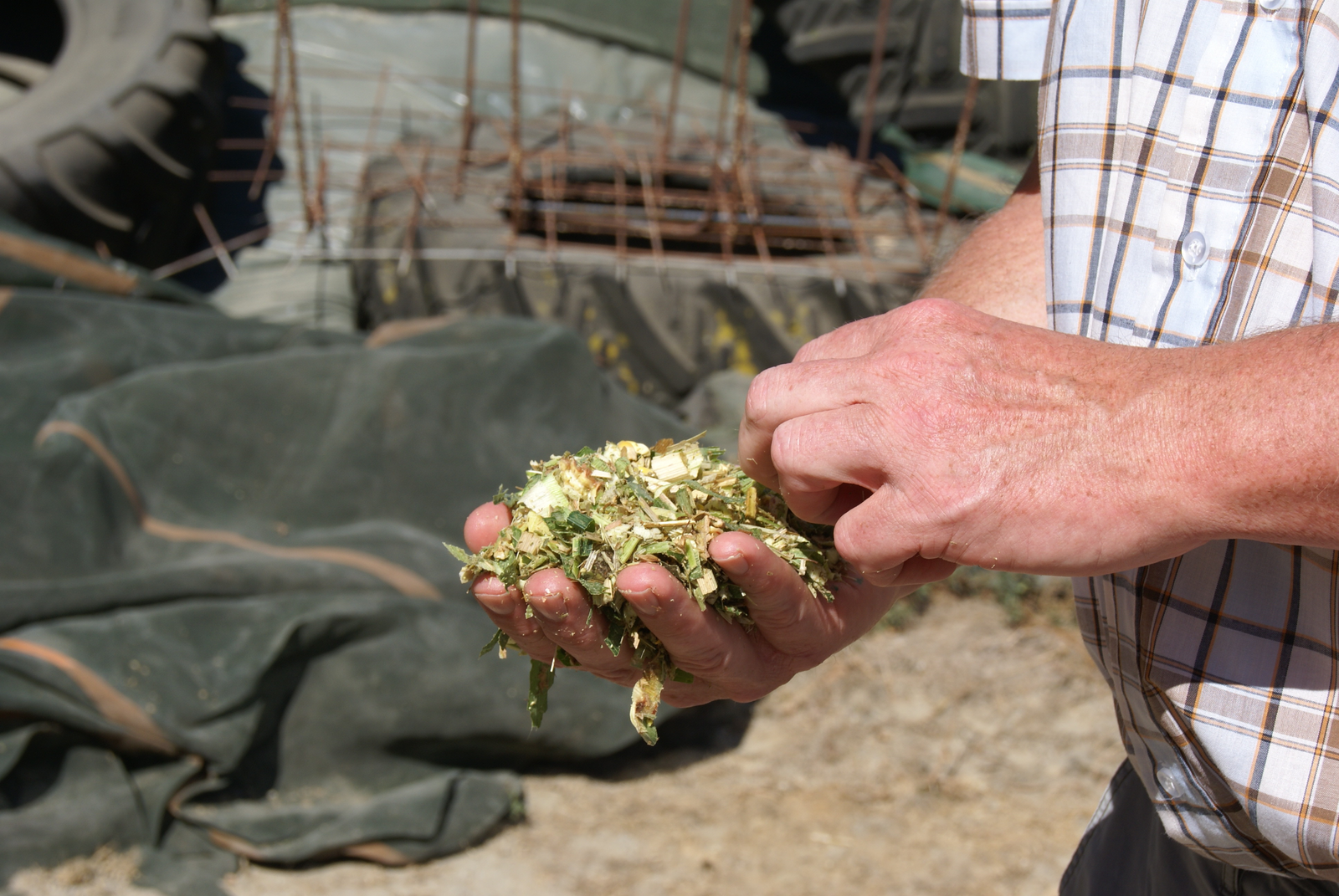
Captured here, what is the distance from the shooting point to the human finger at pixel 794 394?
92 cm

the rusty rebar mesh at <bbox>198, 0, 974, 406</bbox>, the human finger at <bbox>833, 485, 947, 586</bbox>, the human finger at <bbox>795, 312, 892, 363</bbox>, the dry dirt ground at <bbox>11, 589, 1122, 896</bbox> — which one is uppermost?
the human finger at <bbox>795, 312, 892, 363</bbox>

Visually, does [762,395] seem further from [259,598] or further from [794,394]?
[259,598]

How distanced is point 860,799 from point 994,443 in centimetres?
258

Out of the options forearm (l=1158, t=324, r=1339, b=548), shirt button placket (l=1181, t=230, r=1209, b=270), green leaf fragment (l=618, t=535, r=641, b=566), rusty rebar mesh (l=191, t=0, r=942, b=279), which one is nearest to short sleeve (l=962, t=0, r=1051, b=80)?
shirt button placket (l=1181, t=230, r=1209, b=270)

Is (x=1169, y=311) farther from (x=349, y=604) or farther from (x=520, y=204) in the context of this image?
(x=520, y=204)

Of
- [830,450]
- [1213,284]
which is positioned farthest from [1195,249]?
[830,450]

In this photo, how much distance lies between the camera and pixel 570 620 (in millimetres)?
1160

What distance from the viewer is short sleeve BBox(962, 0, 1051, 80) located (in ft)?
4.04

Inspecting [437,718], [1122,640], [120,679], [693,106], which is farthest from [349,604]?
[693,106]

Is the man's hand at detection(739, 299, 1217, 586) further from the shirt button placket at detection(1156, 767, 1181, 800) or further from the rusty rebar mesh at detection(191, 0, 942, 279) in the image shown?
the rusty rebar mesh at detection(191, 0, 942, 279)

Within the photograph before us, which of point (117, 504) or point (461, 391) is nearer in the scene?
point (117, 504)

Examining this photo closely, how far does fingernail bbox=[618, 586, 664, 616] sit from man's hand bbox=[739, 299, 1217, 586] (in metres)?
0.23

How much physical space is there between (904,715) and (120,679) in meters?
2.45

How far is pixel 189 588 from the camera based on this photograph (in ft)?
9.64
